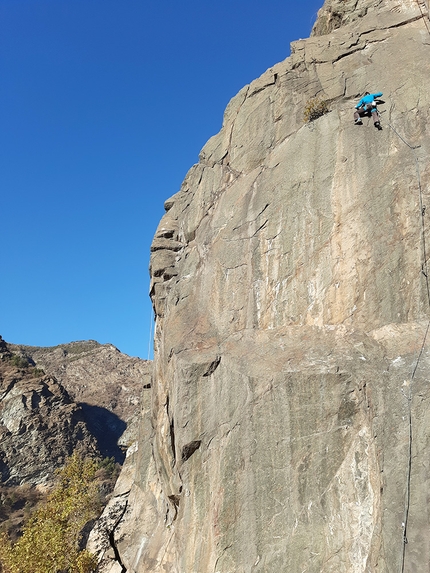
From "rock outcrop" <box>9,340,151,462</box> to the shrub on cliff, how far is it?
1893 inches

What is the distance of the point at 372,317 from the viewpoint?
42.5 ft

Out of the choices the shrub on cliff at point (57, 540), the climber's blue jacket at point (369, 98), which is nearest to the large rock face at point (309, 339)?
the climber's blue jacket at point (369, 98)

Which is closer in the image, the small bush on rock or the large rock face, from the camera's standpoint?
the large rock face

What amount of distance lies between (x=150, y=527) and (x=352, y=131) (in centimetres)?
1820

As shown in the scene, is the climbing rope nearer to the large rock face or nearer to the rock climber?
the large rock face

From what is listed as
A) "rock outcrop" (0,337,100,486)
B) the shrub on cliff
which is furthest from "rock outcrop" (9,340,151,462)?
the shrub on cliff

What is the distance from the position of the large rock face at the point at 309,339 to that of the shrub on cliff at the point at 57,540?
183 inches

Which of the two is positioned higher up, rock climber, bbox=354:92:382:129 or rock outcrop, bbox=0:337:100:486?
rock climber, bbox=354:92:382:129

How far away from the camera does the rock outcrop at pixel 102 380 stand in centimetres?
8489

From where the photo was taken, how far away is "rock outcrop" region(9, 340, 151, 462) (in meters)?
84.9

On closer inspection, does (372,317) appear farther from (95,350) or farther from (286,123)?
(95,350)

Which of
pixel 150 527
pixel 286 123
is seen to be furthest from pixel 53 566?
pixel 286 123

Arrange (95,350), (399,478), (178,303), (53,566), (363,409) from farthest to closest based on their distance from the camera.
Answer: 1. (95,350)
2. (53,566)
3. (178,303)
4. (363,409)
5. (399,478)

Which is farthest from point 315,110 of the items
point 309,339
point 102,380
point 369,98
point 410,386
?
point 102,380
